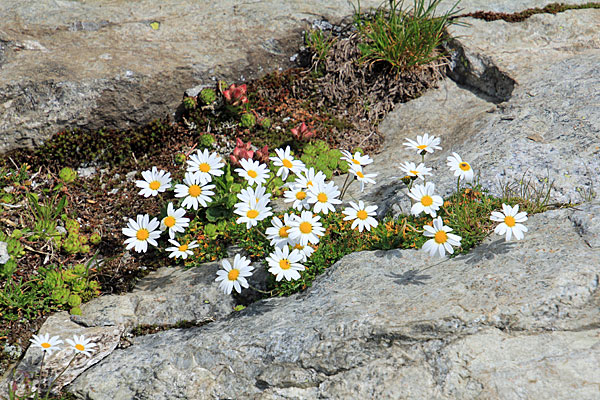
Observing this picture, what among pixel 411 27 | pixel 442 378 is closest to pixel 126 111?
pixel 411 27

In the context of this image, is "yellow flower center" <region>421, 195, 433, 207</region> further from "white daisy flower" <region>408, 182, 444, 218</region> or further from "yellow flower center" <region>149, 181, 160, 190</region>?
"yellow flower center" <region>149, 181, 160, 190</region>

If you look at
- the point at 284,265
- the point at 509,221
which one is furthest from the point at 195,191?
the point at 509,221

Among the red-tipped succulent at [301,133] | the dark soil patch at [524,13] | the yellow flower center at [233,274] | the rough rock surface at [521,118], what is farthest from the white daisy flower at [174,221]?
the dark soil patch at [524,13]

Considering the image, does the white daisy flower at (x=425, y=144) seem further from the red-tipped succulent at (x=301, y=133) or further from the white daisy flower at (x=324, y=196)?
the red-tipped succulent at (x=301, y=133)

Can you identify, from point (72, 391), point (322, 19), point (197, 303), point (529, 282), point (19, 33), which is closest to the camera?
point (529, 282)

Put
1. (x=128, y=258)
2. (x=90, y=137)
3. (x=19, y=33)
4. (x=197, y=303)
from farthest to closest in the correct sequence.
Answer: (x=19, y=33) < (x=90, y=137) < (x=128, y=258) < (x=197, y=303)

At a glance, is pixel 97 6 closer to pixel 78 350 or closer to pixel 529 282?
pixel 78 350

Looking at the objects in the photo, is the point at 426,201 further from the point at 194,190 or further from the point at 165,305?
the point at 165,305
